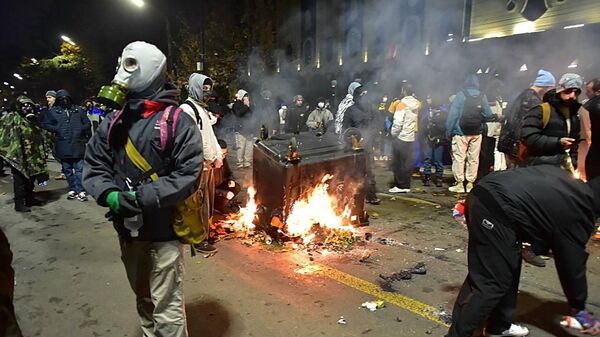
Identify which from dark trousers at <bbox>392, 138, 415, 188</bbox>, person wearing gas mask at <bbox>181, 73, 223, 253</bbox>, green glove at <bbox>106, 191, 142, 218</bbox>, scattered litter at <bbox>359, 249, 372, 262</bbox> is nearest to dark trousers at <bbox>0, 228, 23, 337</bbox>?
green glove at <bbox>106, 191, 142, 218</bbox>

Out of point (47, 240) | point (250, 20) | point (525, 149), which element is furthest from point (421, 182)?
point (250, 20)

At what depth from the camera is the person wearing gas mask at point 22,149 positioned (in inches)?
271

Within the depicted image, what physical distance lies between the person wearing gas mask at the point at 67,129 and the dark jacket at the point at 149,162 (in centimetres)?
575

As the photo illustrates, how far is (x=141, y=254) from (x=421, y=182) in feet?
23.8

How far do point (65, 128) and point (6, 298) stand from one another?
21.8ft

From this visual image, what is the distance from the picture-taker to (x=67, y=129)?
732 centimetres

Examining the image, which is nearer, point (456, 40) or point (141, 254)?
point (141, 254)

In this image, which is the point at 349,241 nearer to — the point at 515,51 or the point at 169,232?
the point at 169,232

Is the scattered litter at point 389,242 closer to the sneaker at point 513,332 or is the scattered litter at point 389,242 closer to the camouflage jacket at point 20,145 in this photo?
the sneaker at point 513,332

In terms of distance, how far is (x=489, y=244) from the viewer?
101 inches

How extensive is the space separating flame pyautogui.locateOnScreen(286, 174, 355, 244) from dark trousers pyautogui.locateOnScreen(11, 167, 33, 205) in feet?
16.6

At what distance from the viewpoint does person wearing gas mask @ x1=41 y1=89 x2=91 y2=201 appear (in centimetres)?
735

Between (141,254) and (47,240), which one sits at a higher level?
(141,254)

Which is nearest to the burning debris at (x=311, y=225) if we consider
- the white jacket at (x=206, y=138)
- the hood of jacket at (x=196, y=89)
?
the white jacket at (x=206, y=138)
